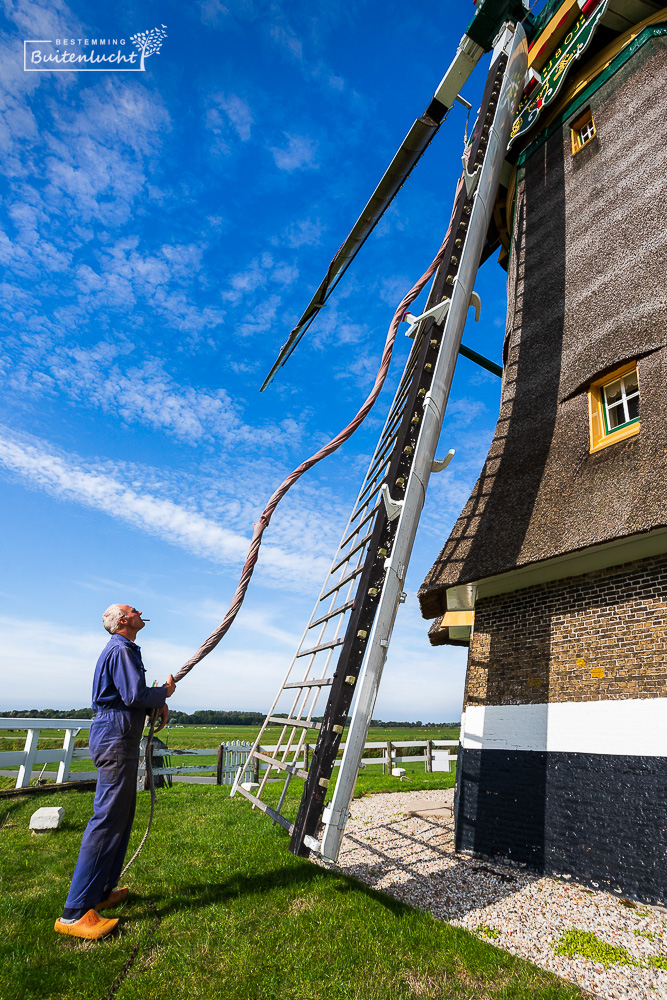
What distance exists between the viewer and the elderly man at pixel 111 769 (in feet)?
11.2

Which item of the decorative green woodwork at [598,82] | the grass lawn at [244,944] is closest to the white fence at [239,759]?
the grass lawn at [244,944]

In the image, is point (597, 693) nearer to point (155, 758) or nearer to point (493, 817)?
point (493, 817)

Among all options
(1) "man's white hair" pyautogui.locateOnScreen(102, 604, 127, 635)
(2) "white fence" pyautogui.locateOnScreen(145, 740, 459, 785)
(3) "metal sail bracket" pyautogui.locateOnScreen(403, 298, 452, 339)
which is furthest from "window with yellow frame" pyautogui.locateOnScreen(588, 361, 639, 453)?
(2) "white fence" pyautogui.locateOnScreen(145, 740, 459, 785)

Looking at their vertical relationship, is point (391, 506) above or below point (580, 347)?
below

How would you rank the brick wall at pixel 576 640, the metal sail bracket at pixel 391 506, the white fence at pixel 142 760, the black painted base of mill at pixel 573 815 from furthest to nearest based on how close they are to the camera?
the white fence at pixel 142 760
the brick wall at pixel 576 640
the black painted base of mill at pixel 573 815
the metal sail bracket at pixel 391 506

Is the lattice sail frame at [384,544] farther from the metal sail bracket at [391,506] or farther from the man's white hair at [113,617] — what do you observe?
the man's white hair at [113,617]

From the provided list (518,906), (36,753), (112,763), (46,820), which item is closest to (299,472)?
(112,763)

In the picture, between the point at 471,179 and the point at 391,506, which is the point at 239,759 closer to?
the point at 391,506

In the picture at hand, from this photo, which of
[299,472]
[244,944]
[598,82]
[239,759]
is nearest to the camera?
[244,944]

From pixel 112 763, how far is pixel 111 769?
0.04 metres

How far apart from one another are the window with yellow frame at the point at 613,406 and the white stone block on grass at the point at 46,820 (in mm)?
7412

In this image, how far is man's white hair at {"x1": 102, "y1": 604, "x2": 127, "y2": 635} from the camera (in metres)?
4.14

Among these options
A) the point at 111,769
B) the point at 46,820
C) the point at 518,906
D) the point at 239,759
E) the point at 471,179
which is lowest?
the point at 239,759

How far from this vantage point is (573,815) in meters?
5.49
